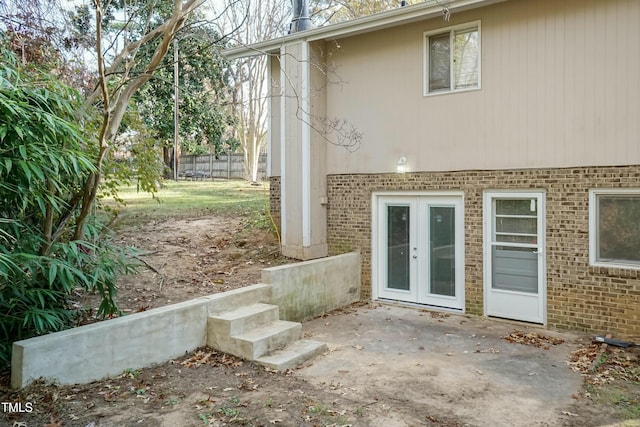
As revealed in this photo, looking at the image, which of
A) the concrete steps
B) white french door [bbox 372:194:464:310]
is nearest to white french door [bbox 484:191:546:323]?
white french door [bbox 372:194:464:310]

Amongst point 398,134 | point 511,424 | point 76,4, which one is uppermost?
point 76,4

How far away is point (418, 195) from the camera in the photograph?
8547 mm

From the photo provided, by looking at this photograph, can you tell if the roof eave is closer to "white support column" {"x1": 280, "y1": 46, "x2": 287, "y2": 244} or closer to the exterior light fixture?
"white support column" {"x1": 280, "y1": 46, "x2": 287, "y2": 244}

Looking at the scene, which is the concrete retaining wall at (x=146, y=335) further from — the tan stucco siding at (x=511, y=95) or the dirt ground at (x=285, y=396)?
the tan stucco siding at (x=511, y=95)

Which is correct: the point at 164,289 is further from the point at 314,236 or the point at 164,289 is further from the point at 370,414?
the point at 370,414

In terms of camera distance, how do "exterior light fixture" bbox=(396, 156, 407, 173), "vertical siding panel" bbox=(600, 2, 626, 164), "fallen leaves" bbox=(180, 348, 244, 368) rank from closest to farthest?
1. "fallen leaves" bbox=(180, 348, 244, 368)
2. "vertical siding panel" bbox=(600, 2, 626, 164)
3. "exterior light fixture" bbox=(396, 156, 407, 173)

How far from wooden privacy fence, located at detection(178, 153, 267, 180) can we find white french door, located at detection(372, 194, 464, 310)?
52.5ft

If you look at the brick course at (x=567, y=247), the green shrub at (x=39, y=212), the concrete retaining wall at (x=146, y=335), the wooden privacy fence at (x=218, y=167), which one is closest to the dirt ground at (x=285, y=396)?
the concrete retaining wall at (x=146, y=335)

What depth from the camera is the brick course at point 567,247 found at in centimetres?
660

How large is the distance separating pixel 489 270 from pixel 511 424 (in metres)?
3.82

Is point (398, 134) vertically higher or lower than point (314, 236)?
higher

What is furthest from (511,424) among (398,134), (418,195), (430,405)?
(398,134)

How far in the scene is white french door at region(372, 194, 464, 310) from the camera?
8.18m

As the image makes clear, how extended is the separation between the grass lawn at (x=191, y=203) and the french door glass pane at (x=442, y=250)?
5.27 metres
